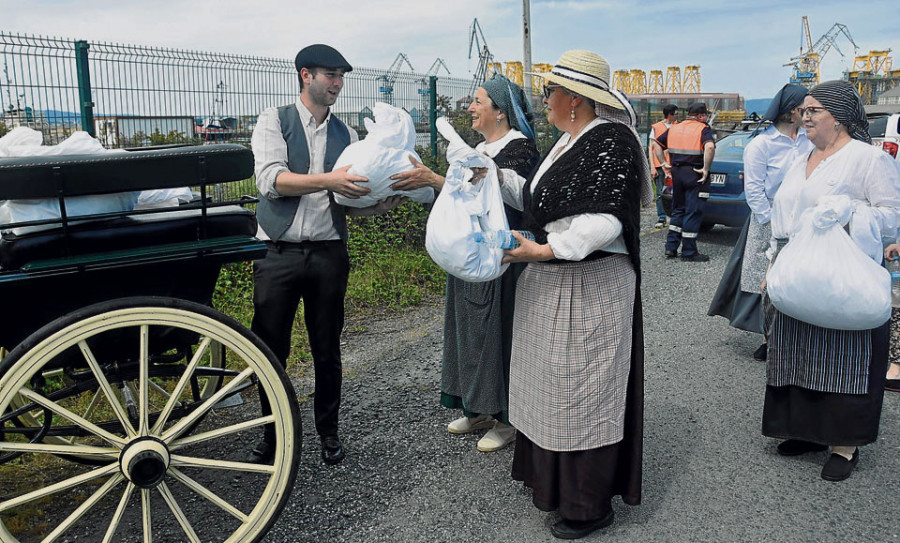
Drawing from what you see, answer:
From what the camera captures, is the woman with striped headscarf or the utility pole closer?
the woman with striped headscarf

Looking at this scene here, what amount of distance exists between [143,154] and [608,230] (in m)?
1.66

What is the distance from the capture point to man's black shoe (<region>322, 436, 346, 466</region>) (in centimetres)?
350

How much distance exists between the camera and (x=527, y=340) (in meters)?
3.01

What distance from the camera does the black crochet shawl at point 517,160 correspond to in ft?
11.4

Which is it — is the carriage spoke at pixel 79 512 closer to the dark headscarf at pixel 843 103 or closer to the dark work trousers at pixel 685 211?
the dark headscarf at pixel 843 103

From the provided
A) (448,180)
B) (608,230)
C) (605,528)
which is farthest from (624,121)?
(605,528)

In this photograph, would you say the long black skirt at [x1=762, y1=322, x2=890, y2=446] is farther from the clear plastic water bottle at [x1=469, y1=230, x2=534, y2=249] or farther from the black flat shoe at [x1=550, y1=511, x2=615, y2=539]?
the clear plastic water bottle at [x1=469, y1=230, x2=534, y2=249]

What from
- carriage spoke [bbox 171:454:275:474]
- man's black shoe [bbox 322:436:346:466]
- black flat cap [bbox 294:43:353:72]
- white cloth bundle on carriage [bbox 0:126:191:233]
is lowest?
man's black shoe [bbox 322:436:346:466]

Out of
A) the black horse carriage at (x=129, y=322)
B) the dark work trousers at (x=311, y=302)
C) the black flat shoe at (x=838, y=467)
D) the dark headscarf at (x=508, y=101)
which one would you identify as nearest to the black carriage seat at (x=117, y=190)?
the black horse carriage at (x=129, y=322)

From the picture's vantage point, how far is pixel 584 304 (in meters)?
2.83

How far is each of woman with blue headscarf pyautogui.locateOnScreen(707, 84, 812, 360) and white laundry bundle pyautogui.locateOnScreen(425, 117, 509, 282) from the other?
3010 millimetres

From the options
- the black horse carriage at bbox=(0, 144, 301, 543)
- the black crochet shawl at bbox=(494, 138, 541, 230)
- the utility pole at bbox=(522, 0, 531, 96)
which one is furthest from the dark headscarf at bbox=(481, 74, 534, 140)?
the utility pole at bbox=(522, 0, 531, 96)

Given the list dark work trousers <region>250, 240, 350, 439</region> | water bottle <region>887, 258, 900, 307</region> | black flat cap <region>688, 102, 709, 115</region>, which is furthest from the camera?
black flat cap <region>688, 102, 709, 115</region>

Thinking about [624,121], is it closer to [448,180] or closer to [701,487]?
[448,180]
